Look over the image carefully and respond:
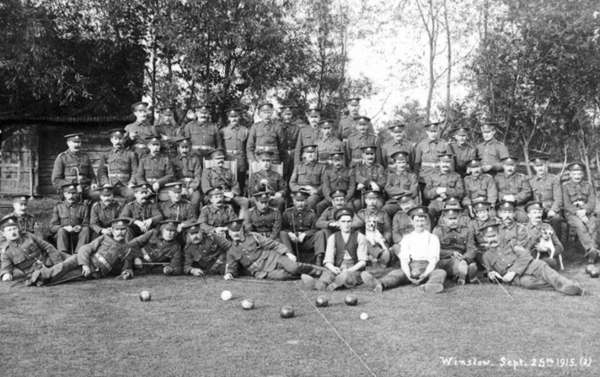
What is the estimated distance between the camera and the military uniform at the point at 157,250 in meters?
10.1

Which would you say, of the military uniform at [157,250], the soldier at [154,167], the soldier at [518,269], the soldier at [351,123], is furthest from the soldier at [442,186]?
the soldier at [154,167]

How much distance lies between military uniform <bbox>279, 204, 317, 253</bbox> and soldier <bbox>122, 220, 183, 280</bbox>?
6.36ft

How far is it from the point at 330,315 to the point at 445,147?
597 cm

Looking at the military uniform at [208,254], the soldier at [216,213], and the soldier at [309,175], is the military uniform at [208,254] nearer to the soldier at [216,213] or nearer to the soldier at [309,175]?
the soldier at [216,213]

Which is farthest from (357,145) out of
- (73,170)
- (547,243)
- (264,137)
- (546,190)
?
(73,170)

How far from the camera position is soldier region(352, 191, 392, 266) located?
10453 millimetres

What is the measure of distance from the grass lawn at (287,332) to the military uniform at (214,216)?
5.63ft

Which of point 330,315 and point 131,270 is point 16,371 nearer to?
point 330,315

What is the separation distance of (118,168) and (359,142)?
471 cm

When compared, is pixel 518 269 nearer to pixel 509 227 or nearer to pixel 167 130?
pixel 509 227

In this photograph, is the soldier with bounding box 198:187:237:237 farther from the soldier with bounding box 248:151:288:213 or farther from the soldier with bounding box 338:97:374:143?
the soldier with bounding box 338:97:374:143

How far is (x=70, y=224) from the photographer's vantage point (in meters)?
10.6

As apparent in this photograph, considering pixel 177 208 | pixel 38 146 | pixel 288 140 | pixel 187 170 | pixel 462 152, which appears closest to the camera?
pixel 177 208

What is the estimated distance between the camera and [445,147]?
1232cm
